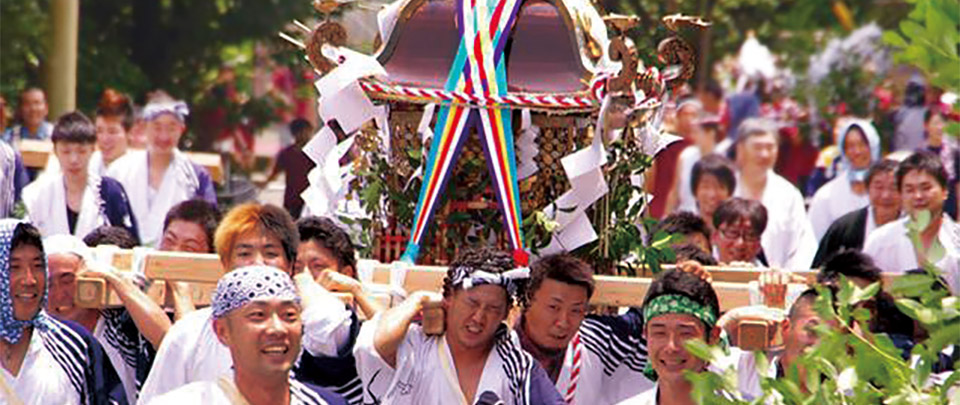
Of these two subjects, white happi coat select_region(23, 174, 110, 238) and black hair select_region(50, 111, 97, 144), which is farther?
black hair select_region(50, 111, 97, 144)

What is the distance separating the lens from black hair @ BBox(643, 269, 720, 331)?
7.57 m

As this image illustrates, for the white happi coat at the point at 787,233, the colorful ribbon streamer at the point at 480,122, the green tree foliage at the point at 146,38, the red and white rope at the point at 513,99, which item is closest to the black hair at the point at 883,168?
the white happi coat at the point at 787,233

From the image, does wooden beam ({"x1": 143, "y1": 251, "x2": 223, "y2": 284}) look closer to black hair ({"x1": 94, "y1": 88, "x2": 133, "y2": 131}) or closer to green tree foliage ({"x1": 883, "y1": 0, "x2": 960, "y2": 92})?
green tree foliage ({"x1": 883, "y1": 0, "x2": 960, "y2": 92})

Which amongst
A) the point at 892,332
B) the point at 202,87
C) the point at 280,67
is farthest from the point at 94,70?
the point at 892,332

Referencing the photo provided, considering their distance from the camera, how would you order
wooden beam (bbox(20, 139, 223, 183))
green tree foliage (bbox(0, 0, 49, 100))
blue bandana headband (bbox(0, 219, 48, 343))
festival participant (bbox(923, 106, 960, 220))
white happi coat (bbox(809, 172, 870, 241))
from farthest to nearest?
green tree foliage (bbox(0, 0, 49, 100))
festival participant (bbox(923, 106, 960, 220))
wooden beam (bbox(20, 139, 223, 183))
white happi coat (bbox(809, 172, 870, 241))
blue bandana headband (bbox(0, 219, 48, 343))

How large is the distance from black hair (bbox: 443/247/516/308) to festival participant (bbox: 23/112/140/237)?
14.1 feet

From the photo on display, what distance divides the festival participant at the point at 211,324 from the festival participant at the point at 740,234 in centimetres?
326

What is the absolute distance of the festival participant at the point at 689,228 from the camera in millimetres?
10297

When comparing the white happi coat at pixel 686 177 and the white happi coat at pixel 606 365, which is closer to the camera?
the white happi coat at pixel 606 365

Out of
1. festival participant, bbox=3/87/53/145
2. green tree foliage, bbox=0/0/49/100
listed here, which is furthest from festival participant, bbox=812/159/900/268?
green tree foliage, bbox=0/0/49/100

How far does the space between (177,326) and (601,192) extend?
162cm

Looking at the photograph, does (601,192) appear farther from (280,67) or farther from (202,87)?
(280,67)

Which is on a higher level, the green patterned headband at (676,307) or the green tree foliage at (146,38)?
the green tree foliage at (146,38)

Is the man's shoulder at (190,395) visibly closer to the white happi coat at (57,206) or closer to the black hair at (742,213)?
the black hair at (742,213)
